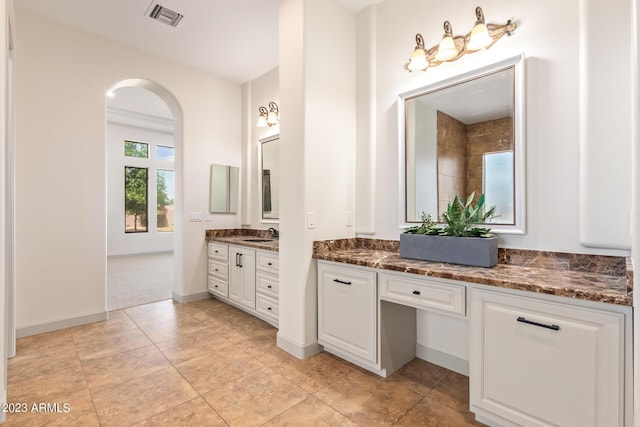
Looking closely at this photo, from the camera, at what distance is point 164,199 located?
27.3 ft

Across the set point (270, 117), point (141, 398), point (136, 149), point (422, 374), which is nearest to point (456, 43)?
point (270, 117)

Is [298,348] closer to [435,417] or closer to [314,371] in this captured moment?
[314,371]

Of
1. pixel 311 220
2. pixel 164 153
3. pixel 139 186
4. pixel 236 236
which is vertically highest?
pixel 164 153

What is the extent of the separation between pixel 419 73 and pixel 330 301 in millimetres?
1905

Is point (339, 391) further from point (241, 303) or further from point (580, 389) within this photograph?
point (241, 303)

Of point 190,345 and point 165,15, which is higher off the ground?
point 165,15

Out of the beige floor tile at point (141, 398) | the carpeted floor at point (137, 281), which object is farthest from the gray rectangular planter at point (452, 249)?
the carpeted floor at point (137, 281)

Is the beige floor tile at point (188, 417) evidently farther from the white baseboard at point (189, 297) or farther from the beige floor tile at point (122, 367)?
the white baseboard at point (189, 297)

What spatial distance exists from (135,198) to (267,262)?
647 cm

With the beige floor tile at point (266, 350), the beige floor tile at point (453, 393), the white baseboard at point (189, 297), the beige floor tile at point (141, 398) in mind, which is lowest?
the beige floor tile at point (266, 350)

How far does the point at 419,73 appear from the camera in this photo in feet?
7.79

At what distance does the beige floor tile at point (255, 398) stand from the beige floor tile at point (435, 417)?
0.62m

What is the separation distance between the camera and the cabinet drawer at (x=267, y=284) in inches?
117

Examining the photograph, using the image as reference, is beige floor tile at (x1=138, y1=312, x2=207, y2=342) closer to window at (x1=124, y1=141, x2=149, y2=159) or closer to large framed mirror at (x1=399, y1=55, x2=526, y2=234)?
large framed mirror at (x1=399, y1=55, x2=526, y2=234)
